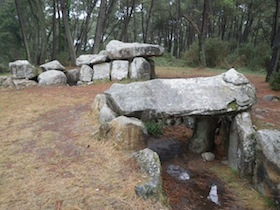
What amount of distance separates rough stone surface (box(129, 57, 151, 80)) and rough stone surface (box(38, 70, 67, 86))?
234cm

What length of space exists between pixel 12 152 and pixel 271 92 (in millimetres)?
7254

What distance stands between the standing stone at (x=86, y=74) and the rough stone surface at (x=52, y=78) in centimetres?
61

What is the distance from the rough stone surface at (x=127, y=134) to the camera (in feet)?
14.2

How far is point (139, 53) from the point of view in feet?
32.3

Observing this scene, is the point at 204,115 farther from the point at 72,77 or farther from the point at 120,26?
the point at 120,26

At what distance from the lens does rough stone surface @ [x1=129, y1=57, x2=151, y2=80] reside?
9719 mm

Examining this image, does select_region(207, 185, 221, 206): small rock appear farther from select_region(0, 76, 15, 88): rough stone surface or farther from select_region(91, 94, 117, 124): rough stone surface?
select_region(0, 76, 15, 88): rough stone surface

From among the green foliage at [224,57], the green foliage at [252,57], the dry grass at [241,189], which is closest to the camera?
the dry grass at [241,189]

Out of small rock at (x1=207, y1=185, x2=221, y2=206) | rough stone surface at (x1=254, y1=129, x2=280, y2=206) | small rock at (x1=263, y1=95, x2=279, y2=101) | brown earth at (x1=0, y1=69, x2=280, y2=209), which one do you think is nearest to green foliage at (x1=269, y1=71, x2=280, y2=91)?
small rock at (x1=263, y1=95, x2=279, y2=101)

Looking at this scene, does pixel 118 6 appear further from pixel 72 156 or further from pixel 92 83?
pixel 72 156

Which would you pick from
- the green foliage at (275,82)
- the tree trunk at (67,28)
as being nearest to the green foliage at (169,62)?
the tree trunk at (67,28)

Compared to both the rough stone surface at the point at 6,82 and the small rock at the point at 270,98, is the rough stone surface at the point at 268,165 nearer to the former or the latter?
the small rock at the point at 270,98

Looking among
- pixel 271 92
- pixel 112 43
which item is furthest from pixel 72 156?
pixel 112 43

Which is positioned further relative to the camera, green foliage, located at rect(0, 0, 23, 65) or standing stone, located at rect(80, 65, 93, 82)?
green foliage, located at rect(0, 0, 23, 65)
